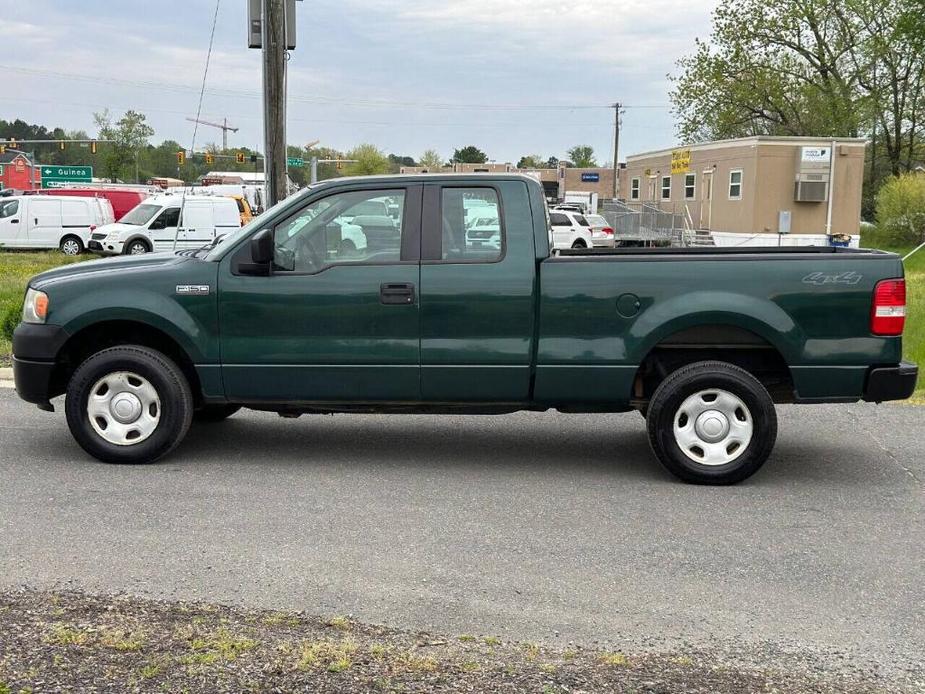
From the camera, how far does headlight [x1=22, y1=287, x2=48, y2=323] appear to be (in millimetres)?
6383

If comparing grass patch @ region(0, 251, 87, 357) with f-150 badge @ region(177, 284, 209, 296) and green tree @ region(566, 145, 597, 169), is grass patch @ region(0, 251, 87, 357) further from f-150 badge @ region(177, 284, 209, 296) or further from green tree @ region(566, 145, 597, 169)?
green tree @ region(566, 145, 597, 169)

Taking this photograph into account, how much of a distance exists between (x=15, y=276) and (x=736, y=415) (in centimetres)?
1730

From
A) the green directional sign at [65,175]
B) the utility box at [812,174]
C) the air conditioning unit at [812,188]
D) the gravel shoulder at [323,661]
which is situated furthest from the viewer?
the green directional sign at [65,175]

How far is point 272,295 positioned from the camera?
20.4 feet

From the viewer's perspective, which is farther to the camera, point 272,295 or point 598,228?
point 598,228

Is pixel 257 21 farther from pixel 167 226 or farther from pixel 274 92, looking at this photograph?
pixel 167 226

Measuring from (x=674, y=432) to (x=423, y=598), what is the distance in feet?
7.78

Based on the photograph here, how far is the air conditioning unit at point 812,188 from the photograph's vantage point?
34219 millimetres

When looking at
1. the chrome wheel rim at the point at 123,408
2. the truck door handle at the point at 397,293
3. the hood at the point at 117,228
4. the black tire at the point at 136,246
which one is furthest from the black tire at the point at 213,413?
the hood at the point at 117,228

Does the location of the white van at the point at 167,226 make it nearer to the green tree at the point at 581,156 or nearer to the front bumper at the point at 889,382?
the front bumper at the point at 889,382

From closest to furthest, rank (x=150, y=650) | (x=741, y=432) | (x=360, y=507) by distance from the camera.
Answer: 1. (x=150, y=650)
2. (x=360, y=507)
3. (x=741, y=432)

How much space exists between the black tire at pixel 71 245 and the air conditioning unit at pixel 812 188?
23.6m

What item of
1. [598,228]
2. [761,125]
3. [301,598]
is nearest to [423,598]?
[301,598]

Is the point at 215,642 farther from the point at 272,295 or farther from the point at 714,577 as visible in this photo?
the point at 272,295
